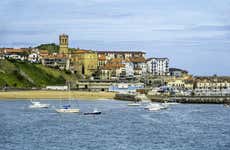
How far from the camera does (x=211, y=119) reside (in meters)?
72.4

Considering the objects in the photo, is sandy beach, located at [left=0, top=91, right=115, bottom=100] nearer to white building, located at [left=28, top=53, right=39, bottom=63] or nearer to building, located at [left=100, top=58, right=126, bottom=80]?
building, located at [left=100, top=58, right=126, bottom=80]

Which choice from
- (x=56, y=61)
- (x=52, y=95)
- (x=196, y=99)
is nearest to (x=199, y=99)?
(x=196, y=99)

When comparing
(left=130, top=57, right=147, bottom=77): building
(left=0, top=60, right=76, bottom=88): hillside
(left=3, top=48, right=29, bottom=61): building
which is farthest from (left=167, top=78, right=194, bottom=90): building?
(left=3, top=48, right=29, bottom=61): building

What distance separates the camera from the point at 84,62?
610 ft

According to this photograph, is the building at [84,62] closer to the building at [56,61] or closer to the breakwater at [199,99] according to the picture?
the building at [56,61]

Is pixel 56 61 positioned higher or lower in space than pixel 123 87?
higher

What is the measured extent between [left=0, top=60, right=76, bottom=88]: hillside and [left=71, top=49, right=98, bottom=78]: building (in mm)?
21663

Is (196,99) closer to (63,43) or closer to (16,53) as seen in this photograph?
(16,53)

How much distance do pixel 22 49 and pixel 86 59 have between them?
71.8ft

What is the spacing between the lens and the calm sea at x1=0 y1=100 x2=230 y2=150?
45.9m

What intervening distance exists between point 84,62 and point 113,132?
130836 mm

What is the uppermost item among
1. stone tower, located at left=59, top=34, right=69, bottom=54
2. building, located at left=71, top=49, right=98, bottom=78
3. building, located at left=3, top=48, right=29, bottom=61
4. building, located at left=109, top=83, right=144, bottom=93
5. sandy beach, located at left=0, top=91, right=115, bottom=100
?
stone tower, located at left=59, top=34, right=69, bottom=54

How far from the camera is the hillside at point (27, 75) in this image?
142000 millimetres

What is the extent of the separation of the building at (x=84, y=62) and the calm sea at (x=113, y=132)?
10872 centimetres
